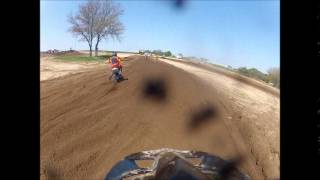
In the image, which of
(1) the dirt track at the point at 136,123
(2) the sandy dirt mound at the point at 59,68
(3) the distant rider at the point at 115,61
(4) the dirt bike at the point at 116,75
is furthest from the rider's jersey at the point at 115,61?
(2) the sandy dirt mound at the point at 59,68

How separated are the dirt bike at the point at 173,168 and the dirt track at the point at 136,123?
331 centimetres

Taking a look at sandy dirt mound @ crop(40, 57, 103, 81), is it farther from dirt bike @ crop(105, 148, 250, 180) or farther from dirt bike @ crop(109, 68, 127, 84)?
dirt bike @ crop(105, 148, 250, 180)

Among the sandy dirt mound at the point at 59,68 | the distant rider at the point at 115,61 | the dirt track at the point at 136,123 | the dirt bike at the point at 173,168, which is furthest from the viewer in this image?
the sandy dirt mound at the point at 59,68

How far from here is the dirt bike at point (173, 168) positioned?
5.35 meters

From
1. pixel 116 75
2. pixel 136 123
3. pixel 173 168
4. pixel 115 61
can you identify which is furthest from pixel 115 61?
pixel 173 168

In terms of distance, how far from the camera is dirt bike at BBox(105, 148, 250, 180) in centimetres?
535

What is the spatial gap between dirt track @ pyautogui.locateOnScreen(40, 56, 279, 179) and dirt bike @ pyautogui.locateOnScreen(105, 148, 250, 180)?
3.31 metres

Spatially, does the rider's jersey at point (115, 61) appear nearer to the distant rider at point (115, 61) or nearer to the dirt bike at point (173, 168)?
the distant rider at point (115, 61)

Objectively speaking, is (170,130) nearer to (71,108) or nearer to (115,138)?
(115,138)
